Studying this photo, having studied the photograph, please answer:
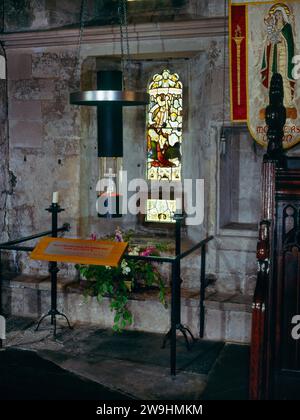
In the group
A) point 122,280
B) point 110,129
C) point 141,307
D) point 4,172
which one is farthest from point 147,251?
point 4,172

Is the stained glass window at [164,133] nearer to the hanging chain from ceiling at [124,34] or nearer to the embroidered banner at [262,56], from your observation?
the hanging chain from ceiling at [124,34]

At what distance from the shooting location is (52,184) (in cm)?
611

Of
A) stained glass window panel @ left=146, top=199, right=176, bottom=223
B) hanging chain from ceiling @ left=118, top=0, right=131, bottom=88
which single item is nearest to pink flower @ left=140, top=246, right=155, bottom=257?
stained glass window panel @ left=146, top=199, right=176, bottom=223

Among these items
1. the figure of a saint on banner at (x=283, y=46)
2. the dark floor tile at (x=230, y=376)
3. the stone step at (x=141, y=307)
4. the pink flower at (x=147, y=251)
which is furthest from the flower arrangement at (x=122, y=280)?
the figure of a saint on banner at (x=283, y=46)

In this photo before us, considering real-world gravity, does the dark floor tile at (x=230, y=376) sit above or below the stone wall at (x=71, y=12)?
below

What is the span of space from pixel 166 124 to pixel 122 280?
1.83 metres

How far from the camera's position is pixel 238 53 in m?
5.19

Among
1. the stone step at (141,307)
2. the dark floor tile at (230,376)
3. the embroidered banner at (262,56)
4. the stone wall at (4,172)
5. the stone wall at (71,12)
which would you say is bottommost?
the dark floor tile at (230,376)

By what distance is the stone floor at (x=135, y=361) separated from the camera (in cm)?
438

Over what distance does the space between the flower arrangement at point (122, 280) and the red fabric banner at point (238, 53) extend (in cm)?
157

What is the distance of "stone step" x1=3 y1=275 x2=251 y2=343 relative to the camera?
212 inches

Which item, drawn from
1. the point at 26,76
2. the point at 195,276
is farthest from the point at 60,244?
the point at 26,76

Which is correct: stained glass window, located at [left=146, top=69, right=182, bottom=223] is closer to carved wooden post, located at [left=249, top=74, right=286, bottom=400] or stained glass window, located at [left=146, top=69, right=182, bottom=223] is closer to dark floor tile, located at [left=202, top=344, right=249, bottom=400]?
dark floor tile, located at [left=202, top=344, right=249, bottom=400]

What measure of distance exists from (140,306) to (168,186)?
4.63ft
